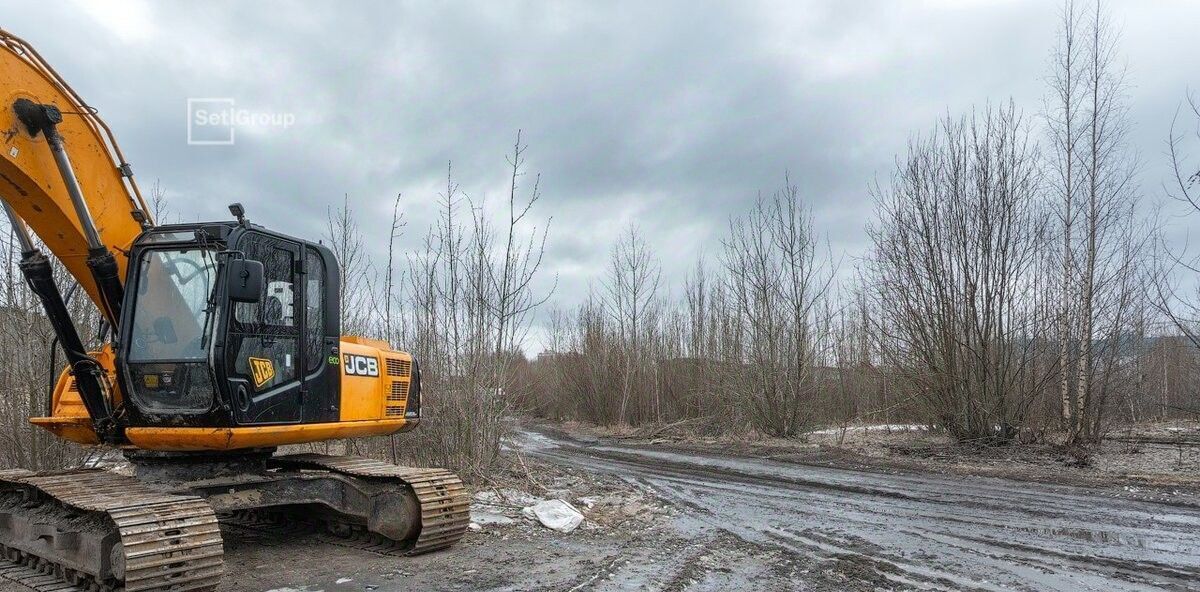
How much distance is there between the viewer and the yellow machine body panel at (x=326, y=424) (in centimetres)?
592

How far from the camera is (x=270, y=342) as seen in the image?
20.7 ft

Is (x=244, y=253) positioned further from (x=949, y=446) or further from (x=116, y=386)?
(x=949, y=446)

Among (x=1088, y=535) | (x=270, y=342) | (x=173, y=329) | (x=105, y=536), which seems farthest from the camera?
(x=1088, y=535)

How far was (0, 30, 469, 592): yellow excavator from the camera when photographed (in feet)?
18.9

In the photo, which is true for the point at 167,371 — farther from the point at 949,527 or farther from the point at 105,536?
the point at 949,527

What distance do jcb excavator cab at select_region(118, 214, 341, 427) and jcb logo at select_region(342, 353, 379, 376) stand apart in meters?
0.40

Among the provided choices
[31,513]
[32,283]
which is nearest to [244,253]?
[32,283]

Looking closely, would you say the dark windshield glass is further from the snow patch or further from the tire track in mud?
the tire track in mud

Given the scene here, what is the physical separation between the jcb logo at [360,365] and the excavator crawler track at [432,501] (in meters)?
0.90

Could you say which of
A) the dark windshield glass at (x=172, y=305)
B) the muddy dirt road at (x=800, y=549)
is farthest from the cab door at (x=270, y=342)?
the muddy dirt road at (x=800, y=549)

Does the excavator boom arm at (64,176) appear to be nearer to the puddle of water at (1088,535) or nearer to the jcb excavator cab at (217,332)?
the jcb excavator cab at (217,332)

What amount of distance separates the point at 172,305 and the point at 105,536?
1.76m

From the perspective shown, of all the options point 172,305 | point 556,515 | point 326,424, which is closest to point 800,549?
point 556,515

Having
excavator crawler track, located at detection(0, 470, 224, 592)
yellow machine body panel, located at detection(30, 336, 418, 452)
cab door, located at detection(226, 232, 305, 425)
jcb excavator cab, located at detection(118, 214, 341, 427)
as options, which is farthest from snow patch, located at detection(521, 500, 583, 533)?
excavator crawler track, located at detection(0, 470, 224, 592)
